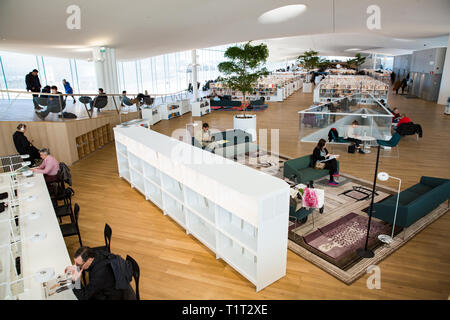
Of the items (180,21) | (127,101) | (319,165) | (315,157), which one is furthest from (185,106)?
(319,165)

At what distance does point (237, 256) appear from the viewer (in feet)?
15.0

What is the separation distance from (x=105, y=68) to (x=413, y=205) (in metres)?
11.9

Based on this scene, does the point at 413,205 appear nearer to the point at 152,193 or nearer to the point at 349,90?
the point at 152,193

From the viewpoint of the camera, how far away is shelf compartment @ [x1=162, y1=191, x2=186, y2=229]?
5734 mm

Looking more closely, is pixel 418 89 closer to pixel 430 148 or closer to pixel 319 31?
pixel 319 31

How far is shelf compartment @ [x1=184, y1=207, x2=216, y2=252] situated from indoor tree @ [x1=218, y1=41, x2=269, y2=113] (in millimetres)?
7443

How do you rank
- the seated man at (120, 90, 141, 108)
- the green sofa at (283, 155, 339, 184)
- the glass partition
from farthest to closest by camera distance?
the seated man at (120, 90, 141, 108) < the glass partition < the green sofa at (283, 155, 339, 184)

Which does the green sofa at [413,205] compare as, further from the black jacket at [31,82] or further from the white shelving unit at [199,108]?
the white shelving unit at [199,108]

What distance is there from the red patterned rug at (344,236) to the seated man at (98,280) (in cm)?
310

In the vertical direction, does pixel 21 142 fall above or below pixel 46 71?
below

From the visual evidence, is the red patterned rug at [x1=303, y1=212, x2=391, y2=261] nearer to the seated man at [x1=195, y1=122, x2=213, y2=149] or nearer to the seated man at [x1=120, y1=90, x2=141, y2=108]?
the seated man at [x1=195, y1=122, x2=213, y2=149]

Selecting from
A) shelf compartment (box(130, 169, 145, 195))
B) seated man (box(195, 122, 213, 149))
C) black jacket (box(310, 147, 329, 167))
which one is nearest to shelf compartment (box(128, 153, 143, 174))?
shelf compartment (box(130, 169, 145, 195))

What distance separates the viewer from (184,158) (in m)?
5.29
